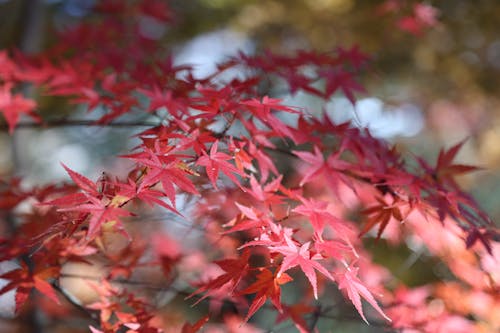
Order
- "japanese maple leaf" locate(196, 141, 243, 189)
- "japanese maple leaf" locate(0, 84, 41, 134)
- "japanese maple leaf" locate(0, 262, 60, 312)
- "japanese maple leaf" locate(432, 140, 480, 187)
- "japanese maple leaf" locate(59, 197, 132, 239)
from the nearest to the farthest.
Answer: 1. "japanese maple leaf" locate(59, 197, 132, 239)
2. "japanese maple leaf" locate(196, 141, 243, 189)
3. "japanese maple leaf" locate(0, 262, 60, 312)
4. "japanese maple leaf" locate(432, 140, 480, 187)
5. "japanese maple leaf" locate(0, 84, 41, 134)

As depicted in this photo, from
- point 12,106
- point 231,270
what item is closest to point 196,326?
point 231,270

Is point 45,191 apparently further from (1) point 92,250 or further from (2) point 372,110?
(2) point 372,110

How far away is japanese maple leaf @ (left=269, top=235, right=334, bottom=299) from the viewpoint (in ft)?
2.72

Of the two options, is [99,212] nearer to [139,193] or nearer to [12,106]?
[139,193]

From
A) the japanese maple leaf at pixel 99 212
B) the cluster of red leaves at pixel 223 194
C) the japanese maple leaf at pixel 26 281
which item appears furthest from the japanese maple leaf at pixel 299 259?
the japanese maple leaf at pixel 26 281

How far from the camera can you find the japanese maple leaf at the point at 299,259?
0.83 meters

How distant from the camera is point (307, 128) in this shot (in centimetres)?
121

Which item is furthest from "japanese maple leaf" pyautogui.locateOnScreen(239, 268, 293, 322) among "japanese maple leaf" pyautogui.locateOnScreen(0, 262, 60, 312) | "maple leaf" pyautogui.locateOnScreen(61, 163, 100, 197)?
"japanese maple leaf" pyautogui.locateOnScreen(0, 262, 60, 312)

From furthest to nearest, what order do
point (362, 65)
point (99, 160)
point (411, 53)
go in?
point (99, 160)
point (411, 53)
point (362, 65)

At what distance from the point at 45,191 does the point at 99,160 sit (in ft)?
13.4

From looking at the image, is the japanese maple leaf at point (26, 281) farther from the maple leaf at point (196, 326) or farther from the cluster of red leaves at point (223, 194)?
the maple leaf at point (196, 326)

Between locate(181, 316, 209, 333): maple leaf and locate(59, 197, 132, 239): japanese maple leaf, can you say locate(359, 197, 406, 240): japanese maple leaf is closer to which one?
locate(181, 316, 209, 333): maple leaf

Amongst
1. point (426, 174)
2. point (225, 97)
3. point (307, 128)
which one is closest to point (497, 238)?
point (426, 174)

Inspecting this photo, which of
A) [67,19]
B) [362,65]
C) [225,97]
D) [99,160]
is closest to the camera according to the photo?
[225,97]
